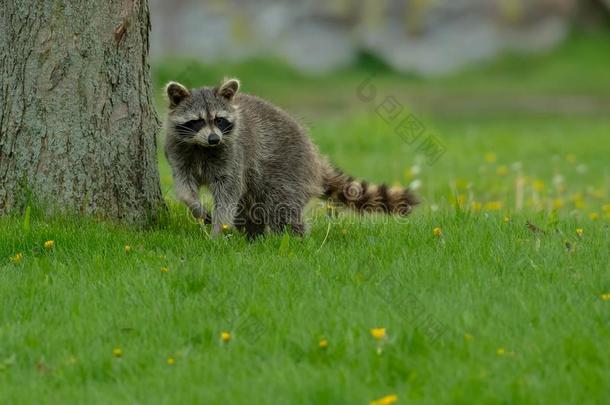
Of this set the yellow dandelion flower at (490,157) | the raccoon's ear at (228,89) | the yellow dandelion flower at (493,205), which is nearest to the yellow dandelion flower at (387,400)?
the raccoon's ear at (228,89)

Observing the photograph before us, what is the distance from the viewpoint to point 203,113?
675 cm

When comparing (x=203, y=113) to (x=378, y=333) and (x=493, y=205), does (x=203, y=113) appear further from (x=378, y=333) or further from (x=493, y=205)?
(x=493, y=205)

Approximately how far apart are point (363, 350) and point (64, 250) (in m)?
2.24

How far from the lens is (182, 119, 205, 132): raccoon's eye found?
674 cm

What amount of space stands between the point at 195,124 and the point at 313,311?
7.67 feet

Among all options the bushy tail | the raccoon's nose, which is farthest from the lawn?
the raccoon's nose

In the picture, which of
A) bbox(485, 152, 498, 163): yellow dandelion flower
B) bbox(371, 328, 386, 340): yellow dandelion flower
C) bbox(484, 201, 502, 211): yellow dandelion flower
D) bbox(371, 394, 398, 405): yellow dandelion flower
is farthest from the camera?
bbox(485, 152, 498, 163): yellow dandelion flower

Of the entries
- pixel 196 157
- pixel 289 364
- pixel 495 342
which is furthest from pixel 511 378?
pixel 196 157

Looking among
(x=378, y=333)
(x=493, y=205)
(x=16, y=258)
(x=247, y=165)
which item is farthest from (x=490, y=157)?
(x=378, y=333)

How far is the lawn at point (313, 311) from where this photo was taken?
4.15 metres

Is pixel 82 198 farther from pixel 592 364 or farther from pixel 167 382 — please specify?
pixel 592 364

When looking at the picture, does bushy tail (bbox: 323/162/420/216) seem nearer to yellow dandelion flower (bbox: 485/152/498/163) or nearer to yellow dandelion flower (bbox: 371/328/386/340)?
yellow dandelion flower (bbox: 371/328/386/340)

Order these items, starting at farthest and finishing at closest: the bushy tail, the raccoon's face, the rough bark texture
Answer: the bushy tail
the raccoon's face
the rough bark texture

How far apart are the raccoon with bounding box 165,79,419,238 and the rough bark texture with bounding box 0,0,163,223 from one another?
24.0 inches
